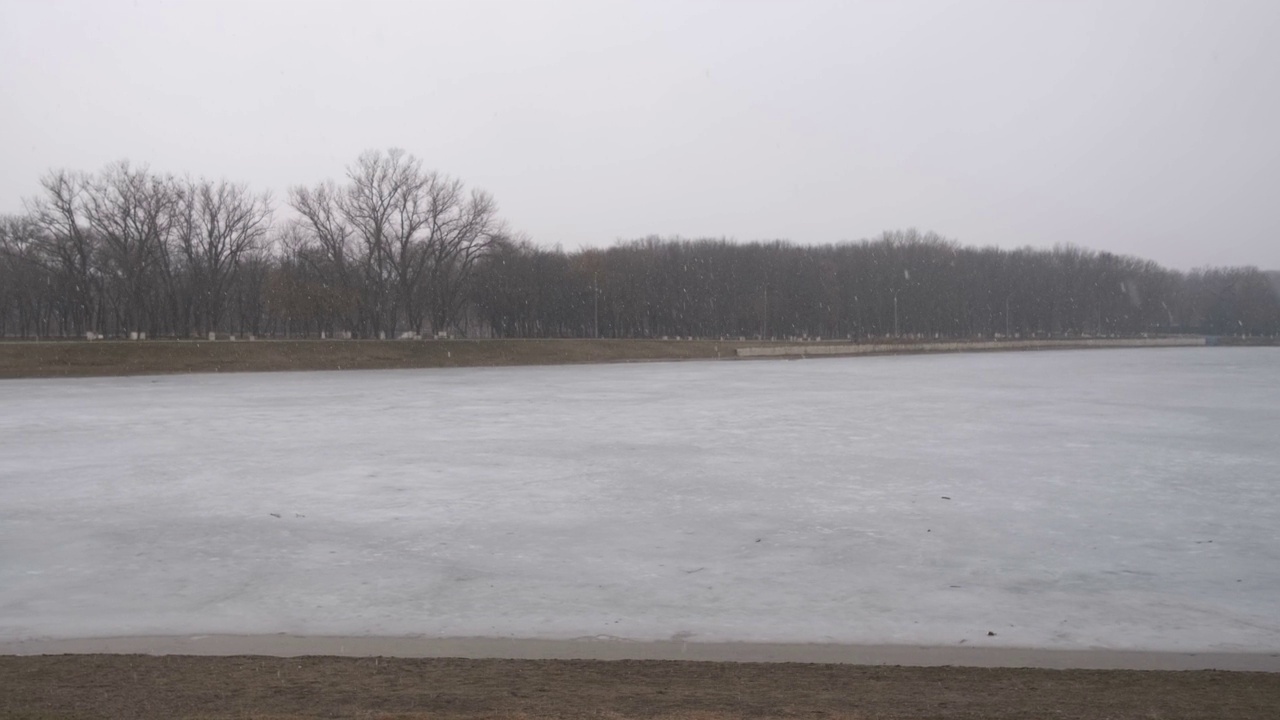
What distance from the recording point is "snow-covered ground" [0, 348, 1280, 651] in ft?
28.8

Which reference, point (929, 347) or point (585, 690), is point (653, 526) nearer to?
point (585, 690)

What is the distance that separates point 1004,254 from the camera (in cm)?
13925

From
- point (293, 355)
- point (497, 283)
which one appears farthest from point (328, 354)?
point (497, 283)

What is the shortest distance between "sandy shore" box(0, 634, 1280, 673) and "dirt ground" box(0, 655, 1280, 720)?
0.23 meters

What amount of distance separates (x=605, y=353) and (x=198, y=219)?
101 feet

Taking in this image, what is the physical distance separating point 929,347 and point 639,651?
8143 cm

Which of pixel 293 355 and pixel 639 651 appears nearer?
pixel 639 651

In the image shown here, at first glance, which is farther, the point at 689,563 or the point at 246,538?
the point at 246,538

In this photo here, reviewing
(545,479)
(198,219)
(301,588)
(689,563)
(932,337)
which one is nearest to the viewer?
(301,588)

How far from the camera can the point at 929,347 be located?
281ft

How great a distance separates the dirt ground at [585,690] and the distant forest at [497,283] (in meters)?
66.2

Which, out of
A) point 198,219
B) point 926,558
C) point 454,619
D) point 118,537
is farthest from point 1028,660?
point 198,219

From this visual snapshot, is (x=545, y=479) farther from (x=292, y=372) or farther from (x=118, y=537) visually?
(x=292, y=372)

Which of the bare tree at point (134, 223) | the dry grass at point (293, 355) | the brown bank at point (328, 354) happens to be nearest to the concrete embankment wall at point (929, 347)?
the brown bank at point (328, 354)
